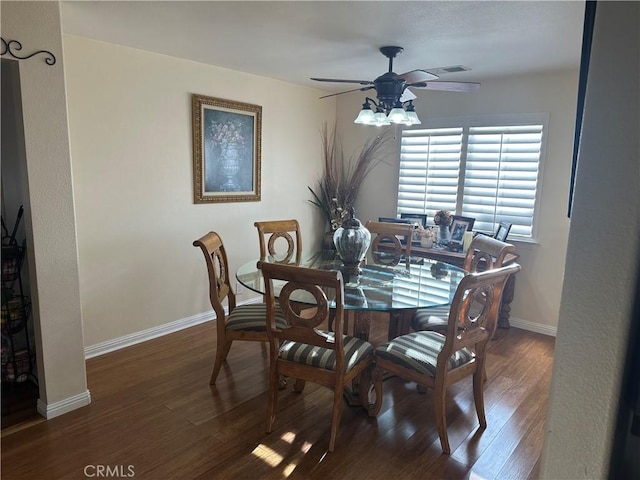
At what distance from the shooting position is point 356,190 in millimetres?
4879

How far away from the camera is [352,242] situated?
2807 millimetres

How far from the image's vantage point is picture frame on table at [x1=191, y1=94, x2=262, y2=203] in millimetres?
3635

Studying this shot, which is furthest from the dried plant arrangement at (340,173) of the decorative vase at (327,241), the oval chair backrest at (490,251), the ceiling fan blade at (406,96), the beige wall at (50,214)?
the beige wall at (50,214)

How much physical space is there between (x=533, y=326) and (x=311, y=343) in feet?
8.88

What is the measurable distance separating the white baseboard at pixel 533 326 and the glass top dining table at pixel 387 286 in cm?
137

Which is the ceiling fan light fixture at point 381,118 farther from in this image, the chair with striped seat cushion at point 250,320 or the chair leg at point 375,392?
the chair leg at point 375,392

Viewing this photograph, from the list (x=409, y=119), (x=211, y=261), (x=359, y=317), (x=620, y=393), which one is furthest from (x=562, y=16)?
(x=211, y=261)

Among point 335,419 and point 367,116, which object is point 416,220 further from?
point 335,419

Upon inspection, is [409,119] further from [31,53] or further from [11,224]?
[11,224]

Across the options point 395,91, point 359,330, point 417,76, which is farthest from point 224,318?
point 417,76

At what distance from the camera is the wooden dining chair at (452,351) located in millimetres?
2092

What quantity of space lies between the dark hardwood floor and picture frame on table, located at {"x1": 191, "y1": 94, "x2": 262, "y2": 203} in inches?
62.2

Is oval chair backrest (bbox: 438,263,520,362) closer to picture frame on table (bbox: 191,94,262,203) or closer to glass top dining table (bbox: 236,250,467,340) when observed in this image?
glass top dining table (bbox: 236,250,467,340)

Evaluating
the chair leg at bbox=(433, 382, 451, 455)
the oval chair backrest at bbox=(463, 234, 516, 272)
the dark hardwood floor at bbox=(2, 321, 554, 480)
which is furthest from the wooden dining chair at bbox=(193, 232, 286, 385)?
the oval chair backrest at bbox=(463, 234, 516, 272)
